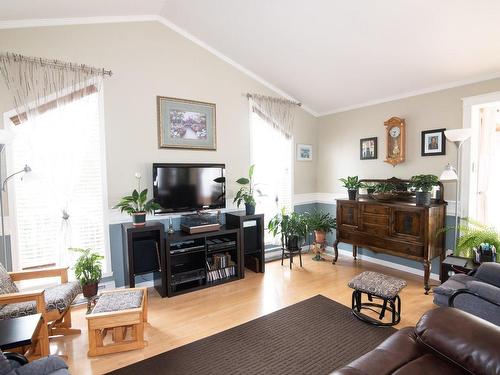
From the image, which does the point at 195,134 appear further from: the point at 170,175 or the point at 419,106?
the point at 419,106

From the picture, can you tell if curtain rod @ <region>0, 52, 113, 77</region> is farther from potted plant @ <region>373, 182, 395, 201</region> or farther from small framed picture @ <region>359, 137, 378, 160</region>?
potted plant @ <region>373, 182, 395, 201</region>

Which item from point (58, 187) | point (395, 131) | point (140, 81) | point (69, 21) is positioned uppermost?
point (69, 21)

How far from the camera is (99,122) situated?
3.17m

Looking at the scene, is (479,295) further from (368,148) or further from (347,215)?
(368,148)

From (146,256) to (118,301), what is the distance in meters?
0.99

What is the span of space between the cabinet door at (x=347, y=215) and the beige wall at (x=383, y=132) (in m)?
0.59

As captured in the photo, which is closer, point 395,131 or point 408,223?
point 408,223

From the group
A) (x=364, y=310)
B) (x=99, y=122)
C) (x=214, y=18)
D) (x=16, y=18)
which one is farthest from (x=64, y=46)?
(x=364, y=310)

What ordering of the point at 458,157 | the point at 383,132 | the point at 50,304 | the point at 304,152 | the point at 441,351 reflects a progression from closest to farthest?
1. the point at 441,351
2. the point at 50,304
3. the point at 458,157
4. the point at 383,132
5. the point at 304,152

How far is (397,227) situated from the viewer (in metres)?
3.52

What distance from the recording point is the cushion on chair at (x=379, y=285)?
2465 mm

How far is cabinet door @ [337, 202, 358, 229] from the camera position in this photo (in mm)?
3980

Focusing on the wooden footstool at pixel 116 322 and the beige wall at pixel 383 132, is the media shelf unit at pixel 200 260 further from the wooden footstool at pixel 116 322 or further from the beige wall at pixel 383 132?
the beige wall at pixel 383 132

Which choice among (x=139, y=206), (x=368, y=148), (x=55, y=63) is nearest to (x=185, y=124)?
(x=139, y=206)
